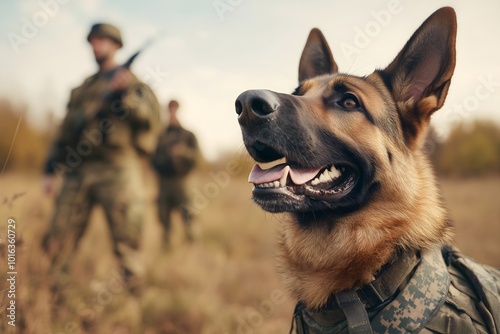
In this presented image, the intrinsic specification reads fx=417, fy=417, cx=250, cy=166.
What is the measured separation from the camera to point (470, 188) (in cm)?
1205

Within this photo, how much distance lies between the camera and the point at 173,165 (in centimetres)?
665

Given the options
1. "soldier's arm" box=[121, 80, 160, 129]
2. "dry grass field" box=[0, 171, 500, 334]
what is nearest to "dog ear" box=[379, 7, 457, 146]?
"dry grass field" box=[0, 171, 500, 334]

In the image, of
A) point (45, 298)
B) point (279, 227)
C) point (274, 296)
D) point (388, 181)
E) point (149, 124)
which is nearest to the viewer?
point (388, 181)

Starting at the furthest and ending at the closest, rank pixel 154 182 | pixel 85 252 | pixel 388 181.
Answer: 1. pixel 154 182
2. pixel 85 252
3. pixel 388 181

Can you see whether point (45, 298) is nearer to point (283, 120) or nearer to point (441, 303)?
point (283, 120)

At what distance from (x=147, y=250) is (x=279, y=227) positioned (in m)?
4.37

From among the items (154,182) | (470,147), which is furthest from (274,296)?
(470,147)

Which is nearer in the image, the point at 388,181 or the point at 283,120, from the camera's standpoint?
the point at 283,120

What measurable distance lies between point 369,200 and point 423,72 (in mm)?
804

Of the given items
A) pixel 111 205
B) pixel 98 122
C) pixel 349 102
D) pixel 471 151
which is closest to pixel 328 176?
pixel 349 102

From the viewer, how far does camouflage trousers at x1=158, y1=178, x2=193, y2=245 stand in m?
6.76

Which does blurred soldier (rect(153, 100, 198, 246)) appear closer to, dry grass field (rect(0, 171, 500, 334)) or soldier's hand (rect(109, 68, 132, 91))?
dry grass field (rect(0, 171, 500, 334))

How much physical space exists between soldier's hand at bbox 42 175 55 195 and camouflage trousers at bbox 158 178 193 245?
6.85 feet

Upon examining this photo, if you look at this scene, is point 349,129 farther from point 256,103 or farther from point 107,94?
point 107,94
